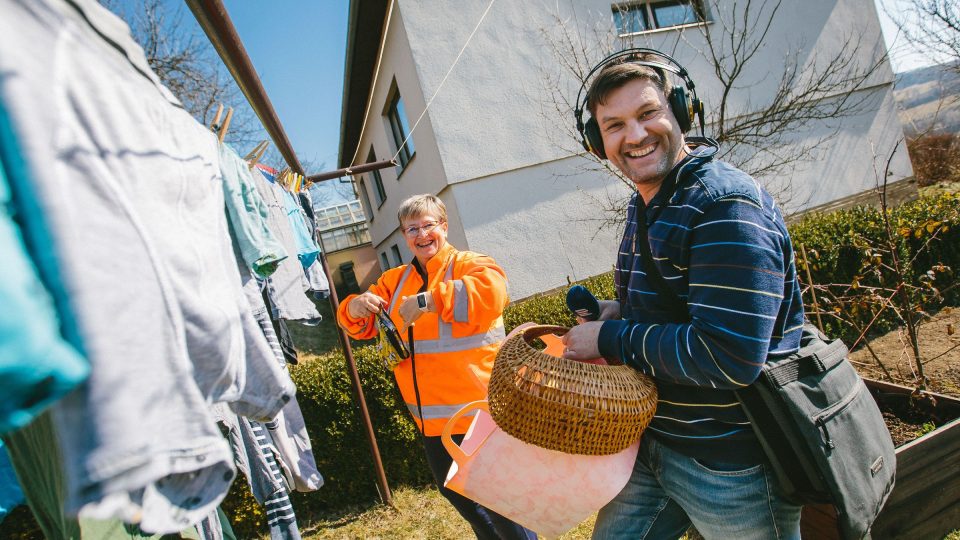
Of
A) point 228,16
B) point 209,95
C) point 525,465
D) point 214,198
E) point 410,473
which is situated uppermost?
point 209,95

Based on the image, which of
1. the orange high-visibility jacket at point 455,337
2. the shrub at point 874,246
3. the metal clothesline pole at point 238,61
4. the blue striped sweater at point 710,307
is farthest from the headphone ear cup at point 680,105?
the shrub at point 874,246

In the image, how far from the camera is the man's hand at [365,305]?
2.41 metres

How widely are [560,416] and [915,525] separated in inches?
85.5

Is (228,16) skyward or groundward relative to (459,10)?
groundward

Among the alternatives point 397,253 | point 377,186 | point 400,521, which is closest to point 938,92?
point 397,253

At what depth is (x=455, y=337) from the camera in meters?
2.37

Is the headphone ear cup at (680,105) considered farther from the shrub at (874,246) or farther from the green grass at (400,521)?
the shrub at (874,246)

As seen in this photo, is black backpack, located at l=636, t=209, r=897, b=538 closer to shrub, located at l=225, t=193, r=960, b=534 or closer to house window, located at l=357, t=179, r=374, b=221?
shrub, located at l=225, t=193, r=960, b=534

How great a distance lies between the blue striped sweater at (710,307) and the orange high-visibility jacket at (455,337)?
985mm

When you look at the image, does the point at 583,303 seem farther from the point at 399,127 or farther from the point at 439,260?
the point at 399,127

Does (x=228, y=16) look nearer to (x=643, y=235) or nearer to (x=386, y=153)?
(x=643, y=235)

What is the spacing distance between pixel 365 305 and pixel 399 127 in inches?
353

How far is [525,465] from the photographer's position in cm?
137

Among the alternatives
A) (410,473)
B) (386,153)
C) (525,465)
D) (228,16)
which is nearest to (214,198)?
(525,465)
